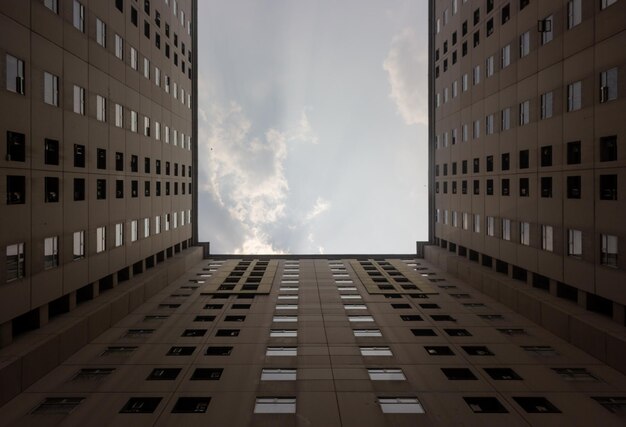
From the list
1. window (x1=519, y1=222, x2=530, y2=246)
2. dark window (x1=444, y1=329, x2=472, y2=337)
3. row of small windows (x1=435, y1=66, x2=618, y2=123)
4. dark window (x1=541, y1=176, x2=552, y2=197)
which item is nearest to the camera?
row of small windows (x1=435, y1=66, x2=618, y2=123)

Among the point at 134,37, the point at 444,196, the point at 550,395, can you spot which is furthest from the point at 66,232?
the point at 444,196

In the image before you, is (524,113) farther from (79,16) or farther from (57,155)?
(57,155)

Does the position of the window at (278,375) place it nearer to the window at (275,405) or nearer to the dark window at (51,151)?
the window at (275,405)

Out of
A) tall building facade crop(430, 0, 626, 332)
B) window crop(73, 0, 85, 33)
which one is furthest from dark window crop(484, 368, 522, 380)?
window crop(73, 0, 85, 33)

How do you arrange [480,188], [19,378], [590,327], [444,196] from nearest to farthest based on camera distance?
1. [19,378]
2. [590,327]
3. [480,188]
4. [444,196]

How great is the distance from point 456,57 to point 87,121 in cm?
4042

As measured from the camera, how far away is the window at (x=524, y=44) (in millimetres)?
31286

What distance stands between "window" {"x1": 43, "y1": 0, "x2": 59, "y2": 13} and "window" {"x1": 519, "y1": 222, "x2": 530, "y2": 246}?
36579 mm

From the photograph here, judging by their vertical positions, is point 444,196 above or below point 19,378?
above

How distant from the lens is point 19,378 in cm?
1928

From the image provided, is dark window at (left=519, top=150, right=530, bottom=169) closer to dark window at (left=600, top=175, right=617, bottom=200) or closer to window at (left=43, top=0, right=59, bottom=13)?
dark window at (left=600, top=175, right=617, bottom=200)

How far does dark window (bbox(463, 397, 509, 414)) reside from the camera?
62.3 feet

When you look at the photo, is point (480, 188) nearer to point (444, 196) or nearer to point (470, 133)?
point (470, 133)

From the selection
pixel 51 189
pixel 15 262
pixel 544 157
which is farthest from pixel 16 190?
pixel 544 157
